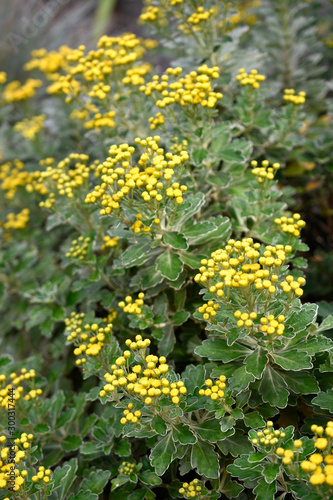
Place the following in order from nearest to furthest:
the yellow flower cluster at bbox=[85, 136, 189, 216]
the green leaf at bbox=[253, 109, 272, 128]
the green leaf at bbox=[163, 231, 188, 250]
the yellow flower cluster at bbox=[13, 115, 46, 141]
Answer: the yellow flower cluster at bbox=[85, 136, 189, 216]
the green leaf at bbox=[163, 231, 188, 250]
the green leaf at bbox=[253, 109, 272, 128]
the yellow flower cluster at bbox=[13, 115, 46, 141]

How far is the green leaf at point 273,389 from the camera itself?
1.93m

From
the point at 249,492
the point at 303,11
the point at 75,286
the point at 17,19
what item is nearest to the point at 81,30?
the point at 17,19

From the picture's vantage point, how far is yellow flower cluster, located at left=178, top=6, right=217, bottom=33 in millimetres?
2766

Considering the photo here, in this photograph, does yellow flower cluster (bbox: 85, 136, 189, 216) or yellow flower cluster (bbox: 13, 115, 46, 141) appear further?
yellow flower cluster (bbox: 13, 115, 46, 141)

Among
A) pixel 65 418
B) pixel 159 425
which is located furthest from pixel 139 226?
pixel 65 418

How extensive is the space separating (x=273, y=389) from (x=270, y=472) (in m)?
0.38

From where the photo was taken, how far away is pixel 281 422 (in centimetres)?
219

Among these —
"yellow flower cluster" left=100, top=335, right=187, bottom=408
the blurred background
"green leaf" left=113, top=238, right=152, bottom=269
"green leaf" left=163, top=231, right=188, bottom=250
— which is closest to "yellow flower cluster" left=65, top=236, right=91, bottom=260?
"green leaf" left=113, top=238, right=152, bottom=269

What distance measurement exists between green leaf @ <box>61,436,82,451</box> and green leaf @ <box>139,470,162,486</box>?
1.72 feet

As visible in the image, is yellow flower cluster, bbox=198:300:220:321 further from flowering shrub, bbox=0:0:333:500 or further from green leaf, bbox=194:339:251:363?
green leaf, bbox=194:339:251:363

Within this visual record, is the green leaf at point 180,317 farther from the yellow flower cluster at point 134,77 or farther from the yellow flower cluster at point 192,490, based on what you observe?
the yellow flower cluster at point 134,77

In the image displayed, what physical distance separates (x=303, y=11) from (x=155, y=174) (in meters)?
3.24

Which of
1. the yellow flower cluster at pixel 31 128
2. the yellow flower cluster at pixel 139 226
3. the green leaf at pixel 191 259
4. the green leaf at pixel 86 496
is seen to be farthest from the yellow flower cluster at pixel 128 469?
the yellow flower cluster at pixel 31 128

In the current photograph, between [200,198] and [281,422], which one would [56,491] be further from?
[200,198]
